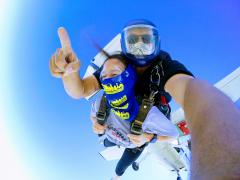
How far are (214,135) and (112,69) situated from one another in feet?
1.80

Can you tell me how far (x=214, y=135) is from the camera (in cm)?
36

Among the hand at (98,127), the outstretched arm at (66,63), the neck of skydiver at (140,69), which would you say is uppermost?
the outstretched arm at (66,63)

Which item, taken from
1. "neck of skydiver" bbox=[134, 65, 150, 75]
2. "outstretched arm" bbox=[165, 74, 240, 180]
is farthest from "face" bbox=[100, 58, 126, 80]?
"outstretched arm" bbox=[165, 74, 240, 180]

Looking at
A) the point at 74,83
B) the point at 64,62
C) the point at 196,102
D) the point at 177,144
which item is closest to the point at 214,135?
the point at 196,102

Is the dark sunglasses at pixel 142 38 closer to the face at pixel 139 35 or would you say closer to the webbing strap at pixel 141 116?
the face at pixel 139 35

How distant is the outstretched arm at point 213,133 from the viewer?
0.30 metres

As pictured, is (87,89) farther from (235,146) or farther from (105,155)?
(105,155)

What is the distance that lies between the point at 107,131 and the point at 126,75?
0.25 metres

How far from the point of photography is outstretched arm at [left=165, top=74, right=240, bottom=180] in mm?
297

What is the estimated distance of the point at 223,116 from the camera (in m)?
0.41

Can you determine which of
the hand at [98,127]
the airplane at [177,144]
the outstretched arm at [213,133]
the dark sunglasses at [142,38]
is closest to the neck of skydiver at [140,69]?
the dark sunglasses at [142,38]

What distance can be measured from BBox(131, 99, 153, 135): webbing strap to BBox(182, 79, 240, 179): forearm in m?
0.33

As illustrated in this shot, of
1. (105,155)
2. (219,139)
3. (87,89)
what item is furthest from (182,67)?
(105,155)

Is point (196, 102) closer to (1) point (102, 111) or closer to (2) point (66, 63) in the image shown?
(2) point (66, 63)
